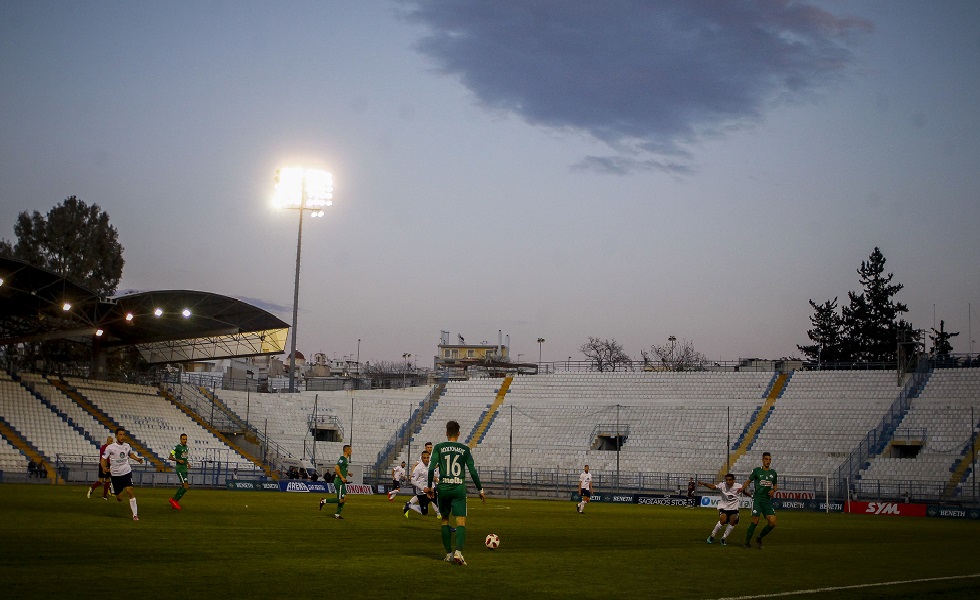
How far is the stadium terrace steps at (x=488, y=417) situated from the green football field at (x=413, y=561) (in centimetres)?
4106

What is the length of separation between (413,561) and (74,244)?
7062cm

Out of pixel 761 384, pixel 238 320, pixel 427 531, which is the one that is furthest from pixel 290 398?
pixel 427 531

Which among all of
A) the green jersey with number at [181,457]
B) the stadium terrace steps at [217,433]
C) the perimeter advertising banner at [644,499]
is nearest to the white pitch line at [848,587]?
the green jersey with number at [181,457]

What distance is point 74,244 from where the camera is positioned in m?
77.6

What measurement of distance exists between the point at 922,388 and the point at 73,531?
53965 mm

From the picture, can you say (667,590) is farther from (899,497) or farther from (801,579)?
(899,497)

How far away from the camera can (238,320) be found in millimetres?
62344

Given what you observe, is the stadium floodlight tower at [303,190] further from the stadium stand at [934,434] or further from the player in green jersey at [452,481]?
the player in green jersey at [452,481]

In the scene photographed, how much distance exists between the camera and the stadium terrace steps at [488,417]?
66.7 meters

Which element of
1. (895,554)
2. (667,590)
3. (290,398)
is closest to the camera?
(667,590)

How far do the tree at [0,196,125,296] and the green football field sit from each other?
55945mm

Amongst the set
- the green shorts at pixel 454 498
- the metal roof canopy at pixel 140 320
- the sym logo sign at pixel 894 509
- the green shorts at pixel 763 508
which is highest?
the metal roof canopy at pixel 140 320

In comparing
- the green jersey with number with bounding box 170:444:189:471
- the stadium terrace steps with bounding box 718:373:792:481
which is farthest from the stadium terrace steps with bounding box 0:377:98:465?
the stadium terrace steps with bounding box 718:373:792:481

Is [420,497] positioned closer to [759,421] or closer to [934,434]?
[934,434]
